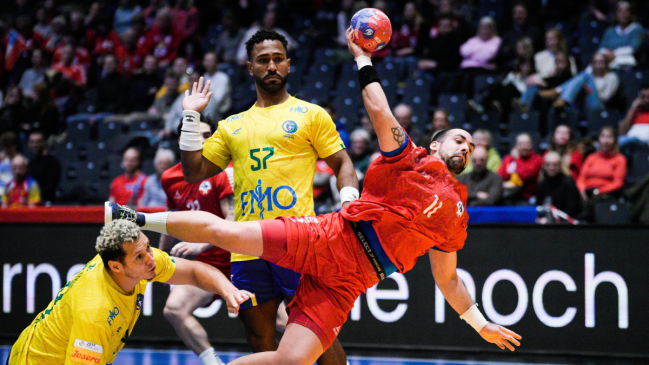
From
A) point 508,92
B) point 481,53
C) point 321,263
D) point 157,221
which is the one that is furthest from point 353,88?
point 157,221

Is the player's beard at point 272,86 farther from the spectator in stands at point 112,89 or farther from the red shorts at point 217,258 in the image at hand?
the spectator in stands at point 112,89

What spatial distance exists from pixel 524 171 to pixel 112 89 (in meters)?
7.76

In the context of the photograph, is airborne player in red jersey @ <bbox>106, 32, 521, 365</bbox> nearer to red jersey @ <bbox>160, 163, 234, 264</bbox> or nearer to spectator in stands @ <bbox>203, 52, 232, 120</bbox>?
red jersey @ <bbox>160, 163, 234, 264</bbox>

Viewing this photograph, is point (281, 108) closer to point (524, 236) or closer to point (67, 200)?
point (524, 236)

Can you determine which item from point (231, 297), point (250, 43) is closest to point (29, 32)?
point (250, 43)

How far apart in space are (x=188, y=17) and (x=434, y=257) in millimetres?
10620

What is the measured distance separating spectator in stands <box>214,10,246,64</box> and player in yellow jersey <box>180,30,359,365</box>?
8.41m

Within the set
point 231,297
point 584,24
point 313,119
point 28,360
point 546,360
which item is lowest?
point 546,360

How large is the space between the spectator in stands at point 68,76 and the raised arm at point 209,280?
10.2 m

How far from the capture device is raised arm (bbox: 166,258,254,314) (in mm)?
3645

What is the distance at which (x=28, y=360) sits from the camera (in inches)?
150

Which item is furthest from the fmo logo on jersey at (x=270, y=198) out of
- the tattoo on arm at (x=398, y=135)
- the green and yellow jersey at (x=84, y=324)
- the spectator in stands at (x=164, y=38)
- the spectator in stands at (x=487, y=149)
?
the spectator in stands at (x=164, y=38)

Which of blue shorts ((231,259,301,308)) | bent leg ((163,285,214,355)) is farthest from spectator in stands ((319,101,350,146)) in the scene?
blue shorts ((231,259,301,308))

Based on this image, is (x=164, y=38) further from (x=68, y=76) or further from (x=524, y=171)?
(x=524, y=171)
